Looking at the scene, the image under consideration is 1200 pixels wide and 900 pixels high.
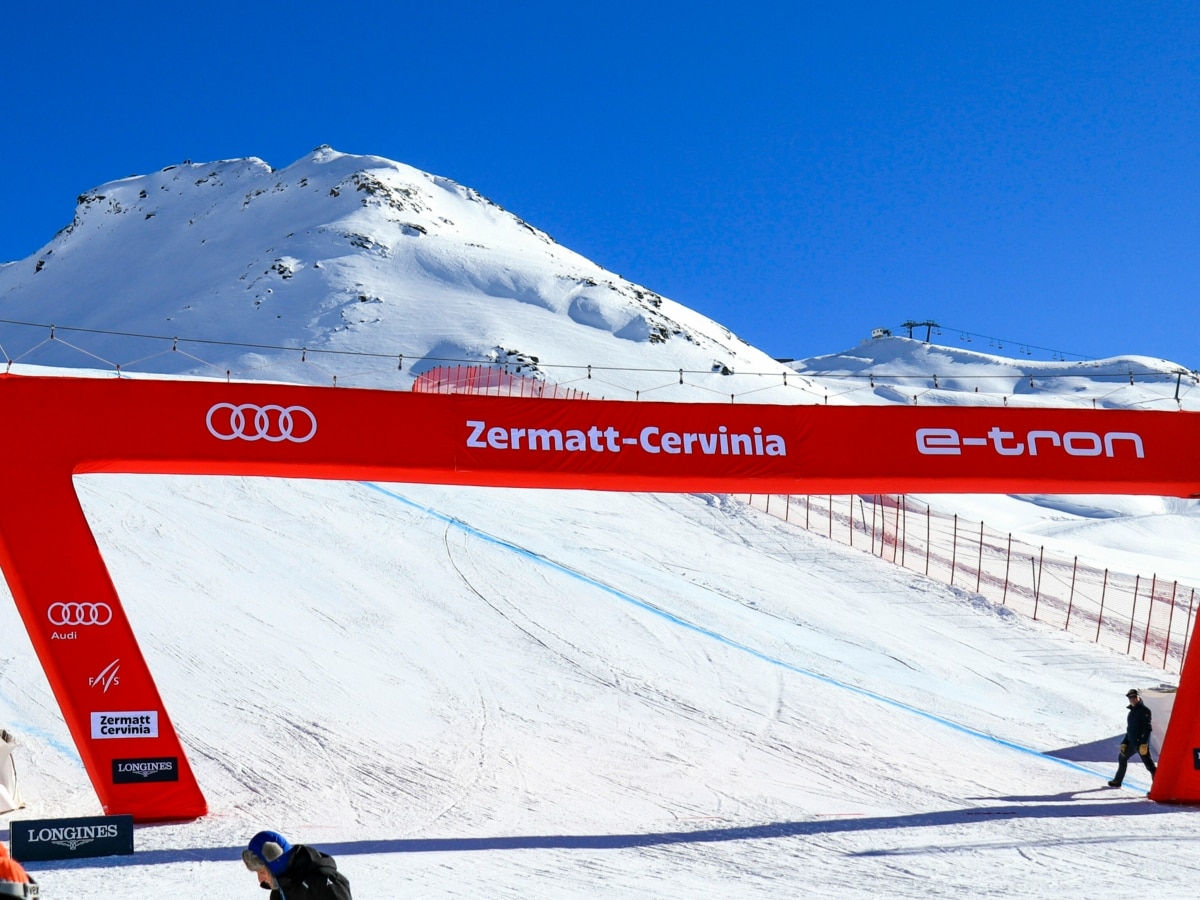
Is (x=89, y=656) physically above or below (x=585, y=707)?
above

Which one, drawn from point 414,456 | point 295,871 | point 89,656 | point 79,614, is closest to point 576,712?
point 414,456

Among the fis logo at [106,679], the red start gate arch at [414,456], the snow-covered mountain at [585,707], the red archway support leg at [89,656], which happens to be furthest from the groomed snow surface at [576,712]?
the fis logo at [106,679]

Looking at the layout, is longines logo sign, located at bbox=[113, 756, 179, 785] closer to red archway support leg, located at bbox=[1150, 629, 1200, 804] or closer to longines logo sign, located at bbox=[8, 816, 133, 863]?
longines logo sign, located at bbox=[8, 816, 133, 863]

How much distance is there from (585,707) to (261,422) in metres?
4.79

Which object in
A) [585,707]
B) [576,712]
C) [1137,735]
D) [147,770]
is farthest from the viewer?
[585,707]

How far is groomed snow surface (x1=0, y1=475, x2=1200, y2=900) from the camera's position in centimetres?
759

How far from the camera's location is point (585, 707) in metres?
12.1

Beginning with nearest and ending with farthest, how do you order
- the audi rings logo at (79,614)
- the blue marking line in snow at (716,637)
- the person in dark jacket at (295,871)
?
the person in dark jacket at (295,871) → the audi rings logo at (79,614) → the blue marking line in snow at (716,637)

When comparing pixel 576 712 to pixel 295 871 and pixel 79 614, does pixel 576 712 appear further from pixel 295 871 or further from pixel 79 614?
pixel 295 871

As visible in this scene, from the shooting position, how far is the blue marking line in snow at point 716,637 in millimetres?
12898

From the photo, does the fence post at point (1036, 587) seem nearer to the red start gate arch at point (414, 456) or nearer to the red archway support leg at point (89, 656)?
the red start gate arch at point (414, 456)

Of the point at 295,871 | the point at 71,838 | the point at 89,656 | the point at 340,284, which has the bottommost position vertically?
the point at 71,838

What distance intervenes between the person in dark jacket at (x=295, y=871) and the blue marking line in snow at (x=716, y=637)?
32.7 ft

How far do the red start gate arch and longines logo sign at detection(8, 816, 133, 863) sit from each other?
3.30ft
